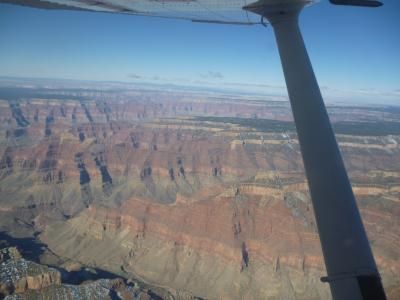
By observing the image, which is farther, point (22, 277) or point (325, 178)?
point (22, 277)

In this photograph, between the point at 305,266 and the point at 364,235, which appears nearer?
the point at 364,235

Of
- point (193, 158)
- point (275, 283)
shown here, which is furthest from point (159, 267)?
point (193, 158)

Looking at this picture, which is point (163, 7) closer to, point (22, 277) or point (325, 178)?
point (325, 178)

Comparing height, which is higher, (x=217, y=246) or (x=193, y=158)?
(x=193, y=158)

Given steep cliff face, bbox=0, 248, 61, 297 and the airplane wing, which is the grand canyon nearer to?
steep cliff face, bbox=0, 248, 61, 297

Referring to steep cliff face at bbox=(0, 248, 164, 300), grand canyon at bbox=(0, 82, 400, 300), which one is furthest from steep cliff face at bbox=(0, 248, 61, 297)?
grand canyon at bbox=(0, 82, 400, 300)

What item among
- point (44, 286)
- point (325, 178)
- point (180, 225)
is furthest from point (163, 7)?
point (180, 225)

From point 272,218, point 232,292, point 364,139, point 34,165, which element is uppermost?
point 34,165

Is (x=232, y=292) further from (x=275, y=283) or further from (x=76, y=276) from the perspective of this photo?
(x=76, y=276)

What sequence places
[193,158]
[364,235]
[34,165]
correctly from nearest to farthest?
[364,235]
[34,165]
[193,158]
